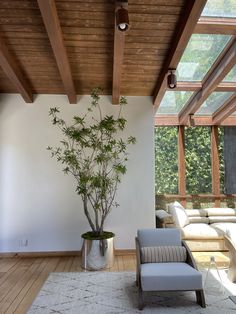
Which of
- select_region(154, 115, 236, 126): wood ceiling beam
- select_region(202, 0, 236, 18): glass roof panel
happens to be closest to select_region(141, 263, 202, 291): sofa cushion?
select_region(202, 0, 236, 18): glass roof panel

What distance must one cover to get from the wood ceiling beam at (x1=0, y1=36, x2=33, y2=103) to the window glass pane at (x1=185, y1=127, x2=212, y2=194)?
3.76 m

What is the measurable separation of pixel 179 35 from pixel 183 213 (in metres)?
3.38

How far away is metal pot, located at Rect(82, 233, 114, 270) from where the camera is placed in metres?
4.33

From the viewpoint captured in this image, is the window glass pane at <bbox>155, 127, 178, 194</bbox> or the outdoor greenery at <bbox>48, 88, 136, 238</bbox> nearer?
the outdoor greenery at <bbox>48, 88, 136, 238</bbox>

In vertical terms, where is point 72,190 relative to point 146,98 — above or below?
below

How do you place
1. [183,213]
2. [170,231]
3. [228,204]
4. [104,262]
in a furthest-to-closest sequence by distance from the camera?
[228,204] → [183,213] → [104,262] → [170,231]

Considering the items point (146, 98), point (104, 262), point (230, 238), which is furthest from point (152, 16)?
point (104, 262)

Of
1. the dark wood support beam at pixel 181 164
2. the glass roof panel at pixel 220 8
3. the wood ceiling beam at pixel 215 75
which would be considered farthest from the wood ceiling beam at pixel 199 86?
the dark wood support beam at pixel 181 164

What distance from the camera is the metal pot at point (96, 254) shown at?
433cm

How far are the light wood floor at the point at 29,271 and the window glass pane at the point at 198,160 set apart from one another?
1.92 m

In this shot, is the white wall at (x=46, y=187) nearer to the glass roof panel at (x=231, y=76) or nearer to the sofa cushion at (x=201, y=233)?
the sofa cushion at (x=201, y=233)

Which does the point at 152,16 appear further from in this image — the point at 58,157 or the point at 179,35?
the point at 58,157

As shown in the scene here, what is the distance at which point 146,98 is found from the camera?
17.8 ft

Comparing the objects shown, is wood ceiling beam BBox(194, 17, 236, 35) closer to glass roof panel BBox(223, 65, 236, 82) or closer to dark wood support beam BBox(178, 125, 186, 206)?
glass roof panel BBox(223, 65, 236, 82)
